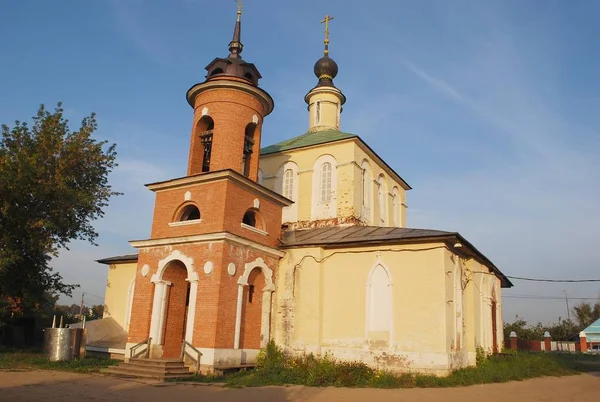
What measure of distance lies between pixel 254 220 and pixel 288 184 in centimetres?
459

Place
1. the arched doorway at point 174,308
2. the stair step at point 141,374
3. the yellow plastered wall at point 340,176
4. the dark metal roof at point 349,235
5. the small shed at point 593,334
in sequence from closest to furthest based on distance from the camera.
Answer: the stair step at point 141,374 → the dark metal roof at point 349,235 → the arched doorway at point 174,308 → the yellow plastered wall at point 340,176 → the small shed at point 593,334

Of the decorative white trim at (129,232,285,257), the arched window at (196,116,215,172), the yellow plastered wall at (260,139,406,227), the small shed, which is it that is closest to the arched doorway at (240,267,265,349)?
the decorative white trim at (129,232,285,257)

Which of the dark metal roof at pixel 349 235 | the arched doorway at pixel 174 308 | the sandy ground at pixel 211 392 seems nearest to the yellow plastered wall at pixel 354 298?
the dark metal roof at pixel 349 235

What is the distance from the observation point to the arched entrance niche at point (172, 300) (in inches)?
559

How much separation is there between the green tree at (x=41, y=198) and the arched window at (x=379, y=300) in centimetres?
1090

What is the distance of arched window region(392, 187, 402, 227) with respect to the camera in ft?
73.2

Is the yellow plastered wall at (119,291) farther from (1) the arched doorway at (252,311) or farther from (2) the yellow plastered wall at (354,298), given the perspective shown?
(2) the yellow plastered wall at (354,298)

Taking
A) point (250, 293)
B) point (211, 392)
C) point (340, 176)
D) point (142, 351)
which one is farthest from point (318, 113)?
point (211, 392)

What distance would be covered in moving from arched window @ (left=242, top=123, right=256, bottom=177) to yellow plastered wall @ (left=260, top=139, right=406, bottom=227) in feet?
11.5

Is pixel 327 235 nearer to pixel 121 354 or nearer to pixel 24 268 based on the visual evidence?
pixel 121 354

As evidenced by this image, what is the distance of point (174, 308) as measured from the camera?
49.9ft

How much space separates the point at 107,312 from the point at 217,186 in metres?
9.49

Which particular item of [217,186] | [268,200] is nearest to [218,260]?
[217,186]

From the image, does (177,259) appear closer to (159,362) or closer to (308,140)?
(159,362)
